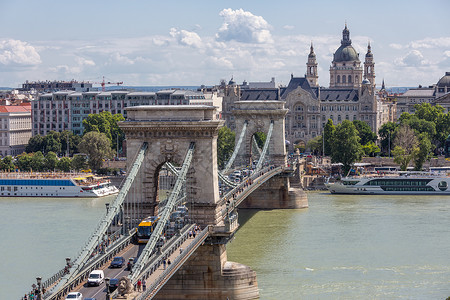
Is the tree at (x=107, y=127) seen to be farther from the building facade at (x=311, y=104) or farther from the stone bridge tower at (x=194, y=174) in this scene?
the stone bridge tower at (x=194, y=174)

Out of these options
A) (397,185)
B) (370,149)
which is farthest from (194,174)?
(370,149)

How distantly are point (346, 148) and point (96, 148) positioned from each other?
23.2 metres

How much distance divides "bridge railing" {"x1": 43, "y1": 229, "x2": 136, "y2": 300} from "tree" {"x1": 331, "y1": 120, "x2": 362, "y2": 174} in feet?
185

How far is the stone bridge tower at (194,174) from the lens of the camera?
143 feet

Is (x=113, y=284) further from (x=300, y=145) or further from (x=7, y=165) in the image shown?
(x=300, y=145)

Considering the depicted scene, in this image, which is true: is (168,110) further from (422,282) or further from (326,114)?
(326,114)

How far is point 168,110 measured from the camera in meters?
44.8

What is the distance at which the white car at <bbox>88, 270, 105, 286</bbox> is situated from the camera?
1411 inches

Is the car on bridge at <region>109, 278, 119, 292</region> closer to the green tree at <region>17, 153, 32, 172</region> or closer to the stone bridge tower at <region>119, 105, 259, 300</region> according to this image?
the stone bridge tower at <region>119, 105, 259, 300</region>

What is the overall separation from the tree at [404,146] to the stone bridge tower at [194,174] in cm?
5540

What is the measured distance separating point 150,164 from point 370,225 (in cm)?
2337

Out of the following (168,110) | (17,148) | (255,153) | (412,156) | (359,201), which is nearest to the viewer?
(168,110)

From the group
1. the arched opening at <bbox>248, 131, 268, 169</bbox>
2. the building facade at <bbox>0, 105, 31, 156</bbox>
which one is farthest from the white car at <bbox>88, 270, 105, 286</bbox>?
the building facade at <bbox>0, 105, 31, 156</bbox>

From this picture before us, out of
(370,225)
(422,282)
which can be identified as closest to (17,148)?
(370,225)
